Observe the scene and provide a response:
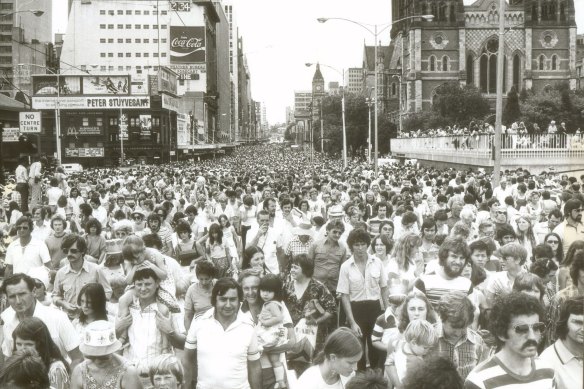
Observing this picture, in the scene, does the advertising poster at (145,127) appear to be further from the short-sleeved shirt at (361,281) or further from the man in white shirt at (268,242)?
the short-sleeved shirt at (361,281)

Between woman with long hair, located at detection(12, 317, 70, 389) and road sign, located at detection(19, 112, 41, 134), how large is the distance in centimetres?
3091

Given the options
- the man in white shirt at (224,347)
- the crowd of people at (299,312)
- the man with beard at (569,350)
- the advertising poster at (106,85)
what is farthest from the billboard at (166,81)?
the man with beard at (569,350)

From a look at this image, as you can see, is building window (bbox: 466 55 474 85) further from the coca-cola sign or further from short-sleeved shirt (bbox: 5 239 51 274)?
short-sleeved shirt (bbox: 5 239 51 274)

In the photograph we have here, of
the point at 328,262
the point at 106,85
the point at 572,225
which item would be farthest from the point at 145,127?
the point at 328,262

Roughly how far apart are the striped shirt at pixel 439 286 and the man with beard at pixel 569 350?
1783 millimetres

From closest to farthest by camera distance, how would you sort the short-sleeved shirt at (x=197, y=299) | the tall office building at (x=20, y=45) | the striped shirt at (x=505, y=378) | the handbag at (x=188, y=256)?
the striped shirt at (x=505, y=378) → the short-sleeved shirt at (x=197, y=299) → the handbag at (x=188, y=256) → the tall office building at (x=20, y=45)

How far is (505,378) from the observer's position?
14.6ft

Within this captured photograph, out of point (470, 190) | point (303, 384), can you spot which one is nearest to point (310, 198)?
point (470, 190)

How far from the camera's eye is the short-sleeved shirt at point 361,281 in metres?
8.40

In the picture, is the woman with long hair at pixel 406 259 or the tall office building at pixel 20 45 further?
the tall office building at pixel 20 45

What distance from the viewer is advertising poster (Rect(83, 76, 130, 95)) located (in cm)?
9569

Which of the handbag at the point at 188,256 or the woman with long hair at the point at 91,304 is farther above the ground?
the woman with long hair at the point at 91,304

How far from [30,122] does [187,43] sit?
368ft

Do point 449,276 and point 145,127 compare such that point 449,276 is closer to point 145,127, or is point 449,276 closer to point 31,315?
point 31,315
